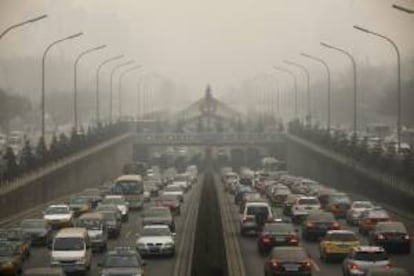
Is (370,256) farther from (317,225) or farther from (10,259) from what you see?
(317,225)

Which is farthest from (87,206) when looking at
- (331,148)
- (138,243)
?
(331,148)

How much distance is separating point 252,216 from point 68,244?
44.2 feet

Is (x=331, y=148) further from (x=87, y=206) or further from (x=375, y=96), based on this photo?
(x=87, y=206)

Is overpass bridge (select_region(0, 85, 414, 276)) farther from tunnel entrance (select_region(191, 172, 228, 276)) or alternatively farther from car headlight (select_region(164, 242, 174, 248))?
car headlight (select_region(164, 242, 174, 248))

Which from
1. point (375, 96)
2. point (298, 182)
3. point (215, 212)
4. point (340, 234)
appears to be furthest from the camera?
point (375, 96)

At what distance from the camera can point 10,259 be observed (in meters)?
29.4

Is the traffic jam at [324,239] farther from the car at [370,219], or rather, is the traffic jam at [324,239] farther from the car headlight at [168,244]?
the car headlight at [168,244]

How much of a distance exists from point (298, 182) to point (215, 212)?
3070 cm

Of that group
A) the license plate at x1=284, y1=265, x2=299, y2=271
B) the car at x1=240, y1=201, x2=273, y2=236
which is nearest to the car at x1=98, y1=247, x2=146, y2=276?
the license plate at x1=284, y1=265, x2=299, y2=271

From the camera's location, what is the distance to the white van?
2995cm

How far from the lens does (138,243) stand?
34.8 metres

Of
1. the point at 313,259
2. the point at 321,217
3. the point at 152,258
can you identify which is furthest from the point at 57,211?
the point at 313,259

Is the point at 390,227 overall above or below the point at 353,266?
above

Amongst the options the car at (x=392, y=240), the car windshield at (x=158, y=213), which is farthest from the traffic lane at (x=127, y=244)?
the car at (x=392, y=240)
